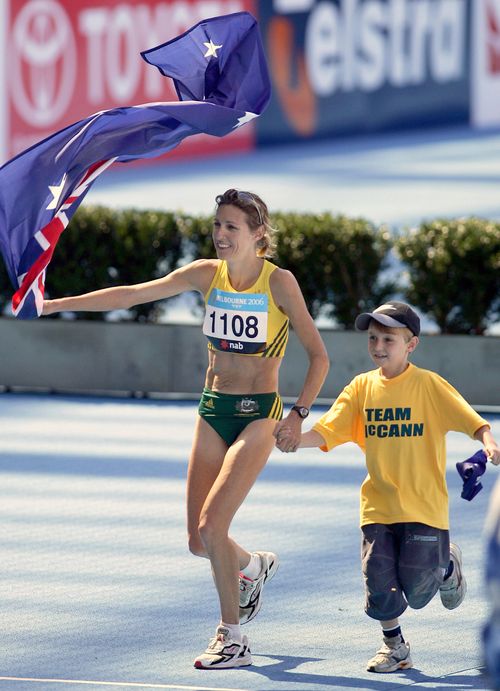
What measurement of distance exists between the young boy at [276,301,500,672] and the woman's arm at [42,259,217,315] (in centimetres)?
89

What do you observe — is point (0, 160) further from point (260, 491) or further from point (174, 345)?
point (260, 491)

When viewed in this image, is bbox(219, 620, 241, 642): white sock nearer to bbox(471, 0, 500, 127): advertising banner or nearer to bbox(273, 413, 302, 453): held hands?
bbox(273, 413, 302, 453): held hands

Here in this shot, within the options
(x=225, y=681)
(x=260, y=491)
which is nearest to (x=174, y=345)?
(x=260, y=491)

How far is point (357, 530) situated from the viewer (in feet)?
29.8

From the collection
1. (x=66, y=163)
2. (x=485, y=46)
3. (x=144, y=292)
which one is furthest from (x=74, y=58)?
(x=144, y=292)

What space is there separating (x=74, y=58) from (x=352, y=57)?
497 cm

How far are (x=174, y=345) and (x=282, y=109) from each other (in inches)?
559

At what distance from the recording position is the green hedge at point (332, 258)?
1332cm

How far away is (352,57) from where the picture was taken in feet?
88.5

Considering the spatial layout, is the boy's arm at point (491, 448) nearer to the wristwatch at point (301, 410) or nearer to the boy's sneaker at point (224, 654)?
the wristwatch at point (301, 410)

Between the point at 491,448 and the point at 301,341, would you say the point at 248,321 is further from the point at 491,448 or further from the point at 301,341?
the point at 491,448

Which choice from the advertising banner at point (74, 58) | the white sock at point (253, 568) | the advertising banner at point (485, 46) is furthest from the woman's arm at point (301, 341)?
the advertising banner at point (485, 46)

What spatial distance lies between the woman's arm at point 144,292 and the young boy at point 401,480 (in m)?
0.89

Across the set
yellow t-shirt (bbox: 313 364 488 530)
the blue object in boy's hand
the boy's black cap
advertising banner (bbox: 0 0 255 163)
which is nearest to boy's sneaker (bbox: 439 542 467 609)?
yellow t-shirt (bbox: 313 364 488 530)
